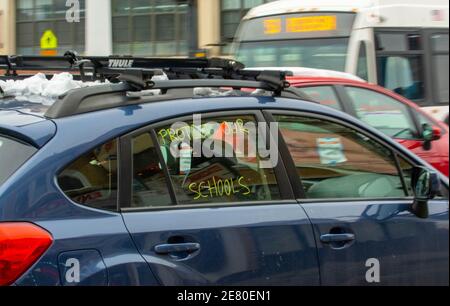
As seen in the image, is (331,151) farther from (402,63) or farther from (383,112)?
(402,63)

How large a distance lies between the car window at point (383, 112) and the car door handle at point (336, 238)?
3.51m

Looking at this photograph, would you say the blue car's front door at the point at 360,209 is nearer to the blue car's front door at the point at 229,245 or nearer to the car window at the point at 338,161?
the car window at the point at 338,161

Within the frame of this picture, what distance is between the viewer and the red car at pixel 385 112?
647 cm

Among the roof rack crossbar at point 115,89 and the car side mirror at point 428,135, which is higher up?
the roof rack crossbar at point 115,89

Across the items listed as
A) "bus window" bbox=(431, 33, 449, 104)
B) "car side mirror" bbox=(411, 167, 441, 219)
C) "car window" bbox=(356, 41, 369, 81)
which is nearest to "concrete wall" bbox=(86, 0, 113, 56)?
"car window" bbox=(356, 41, 369, 81)

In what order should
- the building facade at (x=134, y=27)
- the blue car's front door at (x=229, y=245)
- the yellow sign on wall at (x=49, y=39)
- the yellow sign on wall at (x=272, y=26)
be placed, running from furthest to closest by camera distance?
the yellow sign on wall at (x=49, y=39) < the building facade at (x=134, y=27) < the yellow sign on wall at (x=272, y=26) < the blue car's front door at (x=229, y=245)

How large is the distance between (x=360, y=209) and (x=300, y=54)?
6.89 meters

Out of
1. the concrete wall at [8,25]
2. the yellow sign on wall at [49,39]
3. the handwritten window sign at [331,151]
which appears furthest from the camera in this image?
the concrete wall at [8,25]

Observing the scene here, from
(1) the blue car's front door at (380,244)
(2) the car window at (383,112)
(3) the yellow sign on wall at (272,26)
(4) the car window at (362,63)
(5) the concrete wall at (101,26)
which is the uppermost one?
(5) the concrete wall at (101,26)

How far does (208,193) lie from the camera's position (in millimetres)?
3025

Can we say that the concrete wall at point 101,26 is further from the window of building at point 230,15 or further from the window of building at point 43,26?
Answer: the window of building at point 43,26

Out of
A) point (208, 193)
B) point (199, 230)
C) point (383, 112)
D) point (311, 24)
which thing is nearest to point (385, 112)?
point (383, 112)

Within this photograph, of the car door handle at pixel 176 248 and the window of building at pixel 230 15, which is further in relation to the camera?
the window of building at pixel 230 15

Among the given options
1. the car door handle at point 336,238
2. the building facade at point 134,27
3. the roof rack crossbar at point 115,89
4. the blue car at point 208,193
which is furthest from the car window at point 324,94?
the building facade at point 134,27
